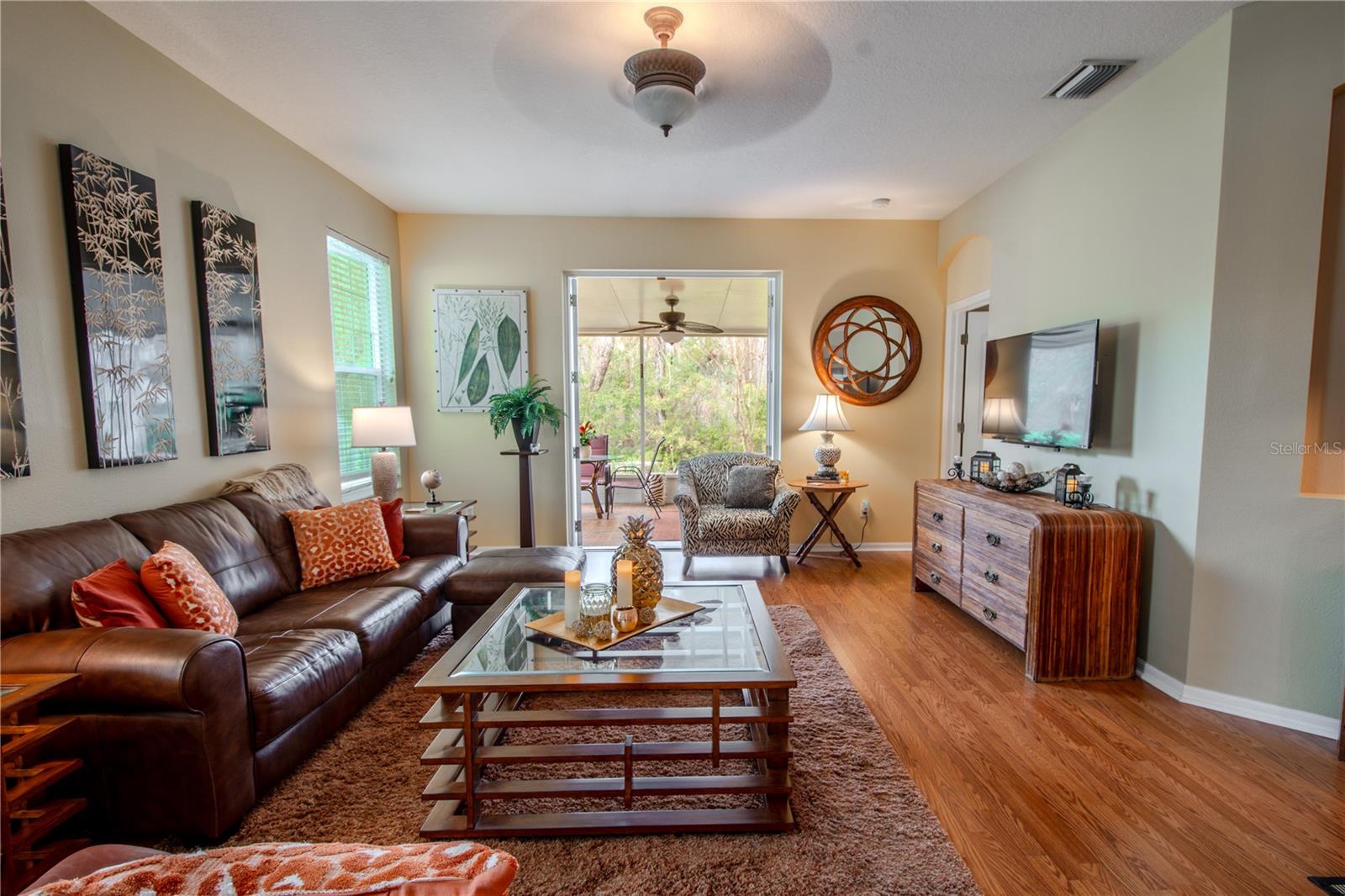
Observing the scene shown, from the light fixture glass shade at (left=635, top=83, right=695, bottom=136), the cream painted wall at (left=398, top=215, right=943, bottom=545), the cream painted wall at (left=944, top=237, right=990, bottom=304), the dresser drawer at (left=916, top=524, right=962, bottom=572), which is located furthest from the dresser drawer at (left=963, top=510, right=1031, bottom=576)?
the light fixture glass shade at (left=635, top=83, right=695, bottom=136)

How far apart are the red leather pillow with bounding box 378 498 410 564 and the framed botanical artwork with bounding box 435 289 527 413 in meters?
1.72

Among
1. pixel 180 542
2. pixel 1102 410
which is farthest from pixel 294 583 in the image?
pixel 1102 410

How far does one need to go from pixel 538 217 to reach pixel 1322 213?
4.42m

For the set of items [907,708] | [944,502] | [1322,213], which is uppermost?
[1322,213]

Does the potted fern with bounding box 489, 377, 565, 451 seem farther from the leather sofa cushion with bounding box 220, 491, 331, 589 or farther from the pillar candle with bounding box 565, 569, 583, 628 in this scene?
the pillar candle with bounding box 565, 569, 583, 628

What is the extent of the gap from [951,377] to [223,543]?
4892 millimetres

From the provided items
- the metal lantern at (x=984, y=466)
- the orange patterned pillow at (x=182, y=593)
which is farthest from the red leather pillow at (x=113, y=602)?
the metal lantern at (x=984, y=466)

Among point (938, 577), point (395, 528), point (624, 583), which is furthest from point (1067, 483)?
point (395, 528)

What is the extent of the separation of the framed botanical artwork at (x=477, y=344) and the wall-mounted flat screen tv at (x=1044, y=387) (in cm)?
342

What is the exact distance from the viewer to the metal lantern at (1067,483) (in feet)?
→ 9.11

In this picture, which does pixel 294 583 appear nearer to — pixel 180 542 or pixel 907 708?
pixel 180 542

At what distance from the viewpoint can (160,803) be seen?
1558mm

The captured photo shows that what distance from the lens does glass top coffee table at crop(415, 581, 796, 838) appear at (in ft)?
5.45

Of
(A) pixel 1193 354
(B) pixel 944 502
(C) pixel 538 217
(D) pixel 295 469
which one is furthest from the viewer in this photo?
(C) pixel 538 217
